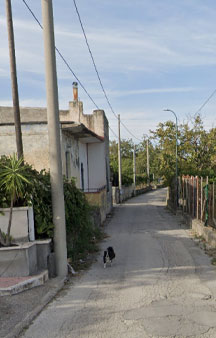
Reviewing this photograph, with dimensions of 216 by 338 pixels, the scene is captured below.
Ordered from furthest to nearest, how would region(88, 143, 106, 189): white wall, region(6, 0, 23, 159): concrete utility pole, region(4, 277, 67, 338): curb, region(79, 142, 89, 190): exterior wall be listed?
region(88, 143, 106, 189): white wall → region(79, 142, 89, 190): exterior wall → region(6, 0, 23, 159): concrete utility pole → region(4, 277, 67, 338): curb

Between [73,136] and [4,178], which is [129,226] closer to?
[73,136]

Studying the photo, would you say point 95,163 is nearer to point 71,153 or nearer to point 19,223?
point 71,153

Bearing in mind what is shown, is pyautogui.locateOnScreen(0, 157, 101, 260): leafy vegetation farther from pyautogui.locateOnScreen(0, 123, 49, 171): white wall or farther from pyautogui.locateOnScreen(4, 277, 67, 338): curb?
pyautogui.locateOnScreen(0, 123, 49, 171): white wall

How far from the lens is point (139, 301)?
20.3 ft

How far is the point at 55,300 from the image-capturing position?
20.8ft

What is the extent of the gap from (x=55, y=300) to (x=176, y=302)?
2144 mm

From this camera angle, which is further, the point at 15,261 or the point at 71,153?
the point at 71,153

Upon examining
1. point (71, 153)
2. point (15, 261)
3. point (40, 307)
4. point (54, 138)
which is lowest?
point (40, 307)

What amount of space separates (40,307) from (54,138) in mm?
3579

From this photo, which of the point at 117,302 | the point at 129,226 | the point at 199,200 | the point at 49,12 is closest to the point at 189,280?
the point at 117,302

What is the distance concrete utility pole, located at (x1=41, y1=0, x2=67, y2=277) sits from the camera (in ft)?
25.3

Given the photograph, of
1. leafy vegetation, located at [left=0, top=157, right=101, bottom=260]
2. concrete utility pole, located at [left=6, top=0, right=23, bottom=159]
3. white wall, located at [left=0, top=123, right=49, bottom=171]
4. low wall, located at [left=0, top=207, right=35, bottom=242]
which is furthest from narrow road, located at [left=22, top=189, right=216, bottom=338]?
white wall, located at [left=0, top=123, right=49, bottom=171]

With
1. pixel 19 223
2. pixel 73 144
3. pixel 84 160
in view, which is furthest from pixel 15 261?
pixel 84 160

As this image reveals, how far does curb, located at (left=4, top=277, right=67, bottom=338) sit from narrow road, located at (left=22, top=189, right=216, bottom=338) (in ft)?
0.33
